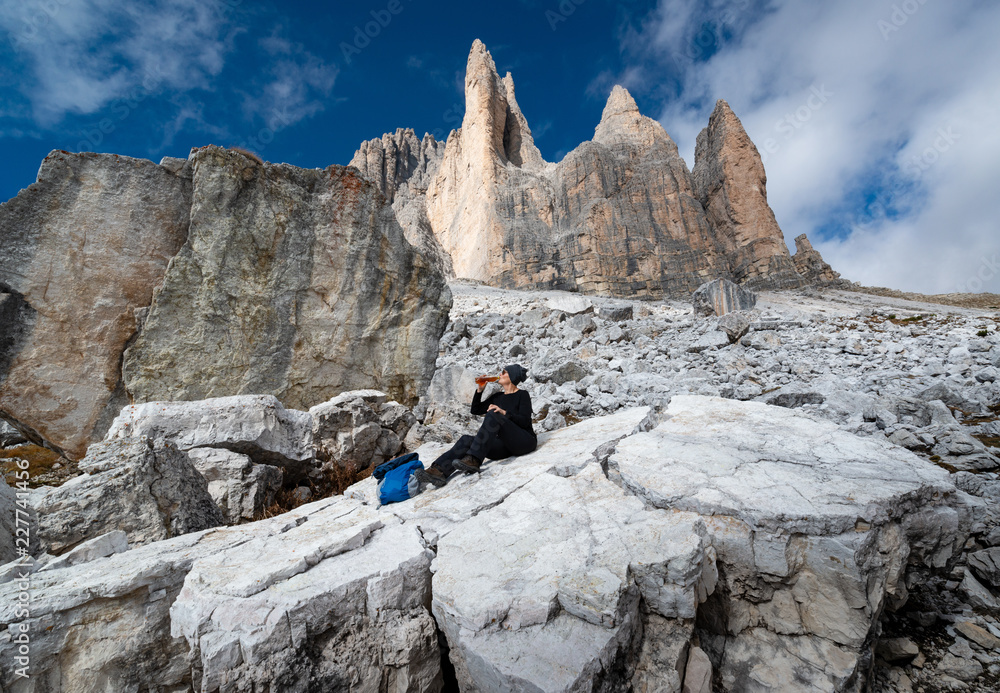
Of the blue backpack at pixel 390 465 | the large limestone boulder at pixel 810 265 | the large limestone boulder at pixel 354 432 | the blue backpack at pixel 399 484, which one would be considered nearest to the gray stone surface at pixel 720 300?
the large limestone boulder at pixel 354 432

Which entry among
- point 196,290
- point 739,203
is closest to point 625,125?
point 739,203

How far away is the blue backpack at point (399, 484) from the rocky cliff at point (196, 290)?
16.1 feet

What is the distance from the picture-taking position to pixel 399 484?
415cm

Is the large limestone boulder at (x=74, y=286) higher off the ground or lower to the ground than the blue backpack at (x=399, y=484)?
higher

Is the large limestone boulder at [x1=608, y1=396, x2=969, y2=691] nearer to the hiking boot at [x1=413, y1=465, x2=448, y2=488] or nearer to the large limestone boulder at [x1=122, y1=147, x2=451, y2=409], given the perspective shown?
the hiking boot at [x1=413, y1=465, x2=448, y2=488]

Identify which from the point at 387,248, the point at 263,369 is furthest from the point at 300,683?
the point at 387,248

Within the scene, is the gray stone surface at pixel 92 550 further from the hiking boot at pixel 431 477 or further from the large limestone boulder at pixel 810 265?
the large limestone boulder at pixel 810 265

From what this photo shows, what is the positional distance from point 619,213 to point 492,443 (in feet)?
125

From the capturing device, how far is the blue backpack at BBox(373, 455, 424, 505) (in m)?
4.05

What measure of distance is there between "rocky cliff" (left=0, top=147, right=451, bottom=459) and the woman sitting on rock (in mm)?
4911

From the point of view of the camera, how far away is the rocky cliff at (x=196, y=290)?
6.64 m

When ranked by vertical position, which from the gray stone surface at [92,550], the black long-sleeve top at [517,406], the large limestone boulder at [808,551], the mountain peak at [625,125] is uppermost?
the mountain peak at [625,125]

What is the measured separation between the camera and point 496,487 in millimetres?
3939

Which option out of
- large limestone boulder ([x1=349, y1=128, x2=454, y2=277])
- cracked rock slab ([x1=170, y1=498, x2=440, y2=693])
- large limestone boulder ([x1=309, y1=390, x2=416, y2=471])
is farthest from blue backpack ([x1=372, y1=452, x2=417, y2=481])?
large limestone boulder ([x1=349, y1=128, x2=454, y2=277])
